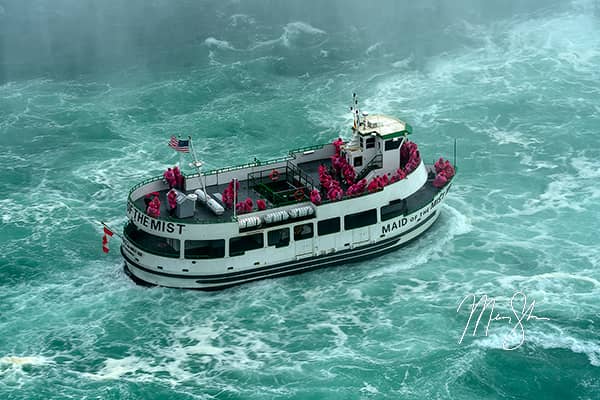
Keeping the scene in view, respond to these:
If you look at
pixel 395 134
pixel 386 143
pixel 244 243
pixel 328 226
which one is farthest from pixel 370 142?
pixel 244 243

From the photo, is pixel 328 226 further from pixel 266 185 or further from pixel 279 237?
pixel 266 185

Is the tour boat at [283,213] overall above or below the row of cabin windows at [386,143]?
below

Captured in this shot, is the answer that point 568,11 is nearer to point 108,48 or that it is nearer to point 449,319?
point 108,48

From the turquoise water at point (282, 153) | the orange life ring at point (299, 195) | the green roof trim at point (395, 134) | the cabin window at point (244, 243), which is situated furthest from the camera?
the green roof trim at point (395, 134)

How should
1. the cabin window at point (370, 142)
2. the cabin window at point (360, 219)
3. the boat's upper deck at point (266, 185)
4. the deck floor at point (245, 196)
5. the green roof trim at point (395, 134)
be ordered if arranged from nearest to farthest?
1. the deck floor at point (245, 196)
2. the boat's upper deck at point (266, 185)
3. the cabin window at point (360, 219)
4. the green roof trim at point (395, 134)
5. the cabin window at point (370, 142)

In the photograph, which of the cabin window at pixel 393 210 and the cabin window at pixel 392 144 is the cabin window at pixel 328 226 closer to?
the cabin window at pixel 393 210

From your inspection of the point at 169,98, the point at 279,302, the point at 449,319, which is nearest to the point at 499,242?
the point at 449,319

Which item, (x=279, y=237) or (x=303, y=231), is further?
(x=303, y=231)

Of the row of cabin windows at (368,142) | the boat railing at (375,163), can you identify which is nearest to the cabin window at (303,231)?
the boat railing at (375,163)
